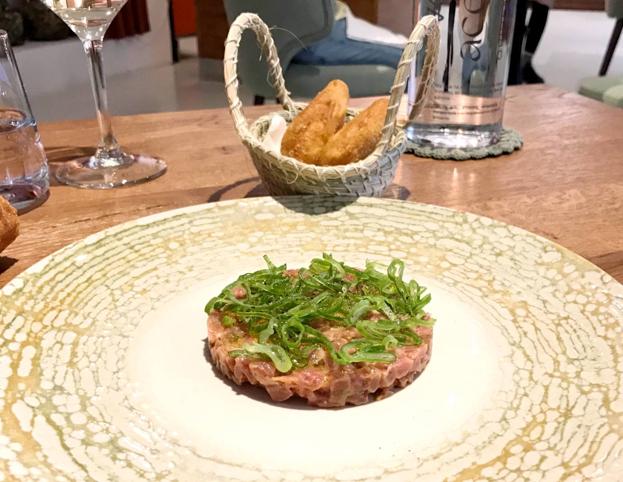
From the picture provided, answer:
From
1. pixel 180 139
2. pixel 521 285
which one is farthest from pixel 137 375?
pixel 180 139

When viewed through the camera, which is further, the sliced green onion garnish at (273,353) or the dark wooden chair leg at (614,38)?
the dark wooden chair leg at (614,38)

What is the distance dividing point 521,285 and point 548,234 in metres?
0.21

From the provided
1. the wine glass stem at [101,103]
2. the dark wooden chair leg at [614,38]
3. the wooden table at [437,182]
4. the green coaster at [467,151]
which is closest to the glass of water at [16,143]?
the wooden table at [437,182]

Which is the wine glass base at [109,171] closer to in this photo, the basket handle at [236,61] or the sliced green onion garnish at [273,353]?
the basket handle at [236,61]

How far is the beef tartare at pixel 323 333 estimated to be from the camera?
0.63 metres

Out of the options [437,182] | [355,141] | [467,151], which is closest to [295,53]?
[467,151]

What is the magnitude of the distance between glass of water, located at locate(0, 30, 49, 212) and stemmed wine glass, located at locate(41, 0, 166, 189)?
95 mm

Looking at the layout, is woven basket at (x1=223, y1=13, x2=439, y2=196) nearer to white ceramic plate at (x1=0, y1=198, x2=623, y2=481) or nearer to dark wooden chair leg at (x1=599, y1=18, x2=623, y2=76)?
white ceramic plate at (x1=0, y1=198, x2=623, y2=481)

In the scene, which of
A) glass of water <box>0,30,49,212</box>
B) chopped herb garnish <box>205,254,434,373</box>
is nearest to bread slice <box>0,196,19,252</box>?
glass of water <box>0,30,49,212</box>

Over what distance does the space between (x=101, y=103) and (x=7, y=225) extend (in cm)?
39

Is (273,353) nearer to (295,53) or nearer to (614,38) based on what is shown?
(295,53)

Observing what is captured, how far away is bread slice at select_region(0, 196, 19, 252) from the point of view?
836 millimetres

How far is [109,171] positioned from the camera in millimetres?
1181

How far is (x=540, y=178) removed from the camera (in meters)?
1.18
